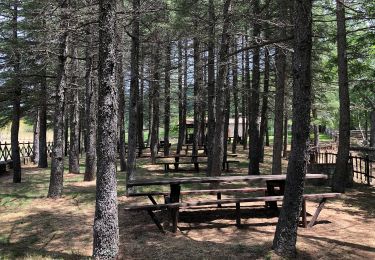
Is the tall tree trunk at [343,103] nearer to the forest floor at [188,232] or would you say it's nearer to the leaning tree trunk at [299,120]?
the forest floor at [188,232]

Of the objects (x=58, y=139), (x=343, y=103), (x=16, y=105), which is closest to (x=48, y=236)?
(x=58, y=139)

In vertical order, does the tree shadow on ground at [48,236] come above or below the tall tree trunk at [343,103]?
below

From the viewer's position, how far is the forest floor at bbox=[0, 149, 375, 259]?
6.11 m

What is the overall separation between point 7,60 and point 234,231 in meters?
10.9

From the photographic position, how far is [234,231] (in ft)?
24.1

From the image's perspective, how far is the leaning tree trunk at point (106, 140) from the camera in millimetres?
5676

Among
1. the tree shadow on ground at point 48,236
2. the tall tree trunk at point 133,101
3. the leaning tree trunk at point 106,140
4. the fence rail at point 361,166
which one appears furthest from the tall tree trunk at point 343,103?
the leaning tree trunk at point 106,140

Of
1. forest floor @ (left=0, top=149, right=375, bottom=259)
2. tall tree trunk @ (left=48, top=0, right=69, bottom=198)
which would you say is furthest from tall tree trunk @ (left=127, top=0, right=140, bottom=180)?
tall tree trunk @ (left=48, top=0, right=69, bottom=198)

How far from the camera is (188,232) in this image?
7.30 m

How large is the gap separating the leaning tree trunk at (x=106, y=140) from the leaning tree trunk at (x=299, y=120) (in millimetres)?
2544

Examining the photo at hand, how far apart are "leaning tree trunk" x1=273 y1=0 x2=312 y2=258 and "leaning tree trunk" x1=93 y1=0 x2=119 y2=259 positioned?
2.54m

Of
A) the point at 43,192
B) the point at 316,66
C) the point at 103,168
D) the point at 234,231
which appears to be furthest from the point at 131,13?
the point at 316,66

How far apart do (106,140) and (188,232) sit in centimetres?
268

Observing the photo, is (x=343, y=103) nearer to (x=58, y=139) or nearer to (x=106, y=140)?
(x=106, y=140)
